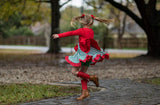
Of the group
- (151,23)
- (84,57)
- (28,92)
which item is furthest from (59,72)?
(151,23)

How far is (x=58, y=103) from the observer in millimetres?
5234

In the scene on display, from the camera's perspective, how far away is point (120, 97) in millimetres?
5855

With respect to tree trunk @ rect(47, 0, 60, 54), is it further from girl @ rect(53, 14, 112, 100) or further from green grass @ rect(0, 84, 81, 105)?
girl @ rect(53, 14, 112, 100)

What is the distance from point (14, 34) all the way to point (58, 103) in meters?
48.7

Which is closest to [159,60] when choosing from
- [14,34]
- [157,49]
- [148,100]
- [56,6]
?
[157,49]

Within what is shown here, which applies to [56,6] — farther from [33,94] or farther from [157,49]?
[33,94]

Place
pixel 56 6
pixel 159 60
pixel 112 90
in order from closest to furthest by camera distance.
Answer: pixel 112 90 → pixel 159 60 → pixel 56 6

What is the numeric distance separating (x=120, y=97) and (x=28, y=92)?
6.56 feet

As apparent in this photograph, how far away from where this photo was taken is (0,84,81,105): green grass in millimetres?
5602

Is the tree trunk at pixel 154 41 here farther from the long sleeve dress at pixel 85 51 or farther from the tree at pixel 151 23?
the long sleeve dress at pixel 85 51

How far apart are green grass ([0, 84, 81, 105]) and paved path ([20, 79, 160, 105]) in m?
0.42

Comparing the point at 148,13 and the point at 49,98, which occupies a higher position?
the point at 148,13

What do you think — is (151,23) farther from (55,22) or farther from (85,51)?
(85,51)

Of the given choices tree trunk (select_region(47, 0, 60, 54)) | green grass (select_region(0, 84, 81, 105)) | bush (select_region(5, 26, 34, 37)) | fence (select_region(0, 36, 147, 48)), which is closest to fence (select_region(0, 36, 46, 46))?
fence (select_region(0, 36, 147, 48))
